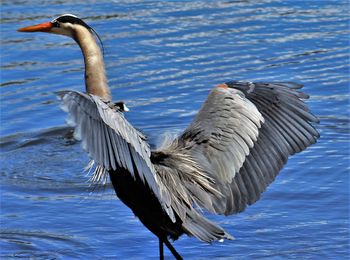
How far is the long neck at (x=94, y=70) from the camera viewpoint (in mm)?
6625

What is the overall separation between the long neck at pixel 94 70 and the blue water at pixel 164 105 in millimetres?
1218

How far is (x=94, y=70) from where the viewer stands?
21.8ft

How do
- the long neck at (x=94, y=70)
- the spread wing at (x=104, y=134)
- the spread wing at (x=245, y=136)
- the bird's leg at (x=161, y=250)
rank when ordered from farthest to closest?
the long neck at (x=94, y=70)
the bird's leg at (x=161, y=250)
the spread wing at (x=245, y=136)
the spread wing at (x=104, y=134)

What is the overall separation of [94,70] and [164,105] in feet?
10.8

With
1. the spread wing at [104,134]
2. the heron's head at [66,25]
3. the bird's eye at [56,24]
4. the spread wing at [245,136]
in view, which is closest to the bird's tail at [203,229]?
the spread wing at [245,136]

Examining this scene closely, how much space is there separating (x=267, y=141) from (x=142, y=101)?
13.2 feet

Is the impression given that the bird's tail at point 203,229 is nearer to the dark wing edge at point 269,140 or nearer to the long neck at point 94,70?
the dark wing edge at point 269,140

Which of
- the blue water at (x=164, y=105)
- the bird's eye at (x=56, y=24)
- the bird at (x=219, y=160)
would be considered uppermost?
the bird's eye at (x=56, y=24)

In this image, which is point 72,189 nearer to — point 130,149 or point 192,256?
point 192,256

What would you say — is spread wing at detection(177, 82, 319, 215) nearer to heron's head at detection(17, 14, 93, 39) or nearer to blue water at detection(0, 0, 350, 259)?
blue water at detection(0, 0, 350, 259)

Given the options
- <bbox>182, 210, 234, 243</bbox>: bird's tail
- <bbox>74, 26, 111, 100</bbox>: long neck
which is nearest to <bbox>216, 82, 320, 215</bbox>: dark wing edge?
<bbox>182, 210, 234, 243</bbox>: bird's tail

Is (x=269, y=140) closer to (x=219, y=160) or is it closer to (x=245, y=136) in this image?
(x=245, y=136)

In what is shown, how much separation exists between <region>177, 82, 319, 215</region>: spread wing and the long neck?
0.78m

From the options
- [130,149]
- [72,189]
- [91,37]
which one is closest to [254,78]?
[72,189]
